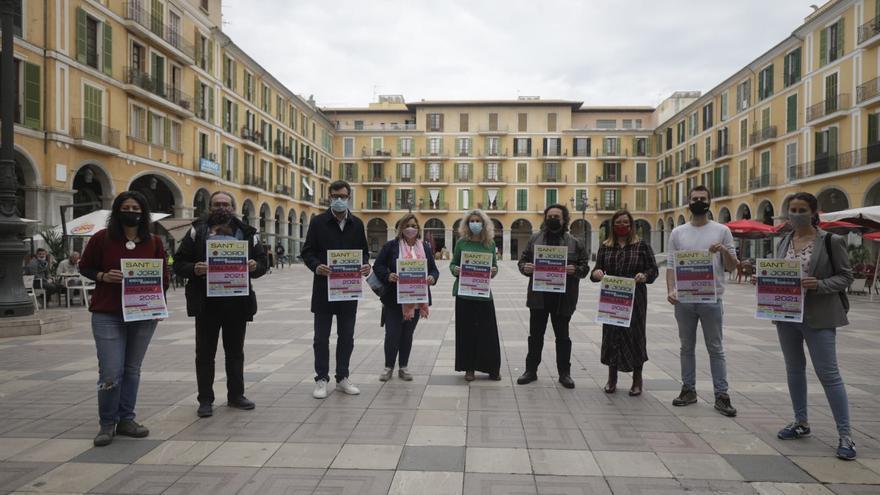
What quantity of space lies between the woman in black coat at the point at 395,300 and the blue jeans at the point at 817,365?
3223mm

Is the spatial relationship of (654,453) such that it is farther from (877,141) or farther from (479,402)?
(877,141)

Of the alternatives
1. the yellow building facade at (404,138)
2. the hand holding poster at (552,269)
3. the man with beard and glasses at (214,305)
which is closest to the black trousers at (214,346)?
the man with beard and glasses at (214,305)

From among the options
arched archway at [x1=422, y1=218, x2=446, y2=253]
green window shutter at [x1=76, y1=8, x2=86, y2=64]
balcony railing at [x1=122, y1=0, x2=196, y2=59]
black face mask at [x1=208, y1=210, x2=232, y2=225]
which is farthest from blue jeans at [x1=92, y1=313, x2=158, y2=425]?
arched archway at [x1=422, y1=218, x2=446, y2=253]

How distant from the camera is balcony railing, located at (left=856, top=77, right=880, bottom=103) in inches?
934

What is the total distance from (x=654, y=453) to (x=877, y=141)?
2765 cm

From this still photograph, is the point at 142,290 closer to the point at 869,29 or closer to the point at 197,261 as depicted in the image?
the point at 197,261

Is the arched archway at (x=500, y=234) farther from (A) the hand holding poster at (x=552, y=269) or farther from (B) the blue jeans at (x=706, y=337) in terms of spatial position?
(B) the blue jeans at (x=706, y=337)

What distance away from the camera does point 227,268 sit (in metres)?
4.46

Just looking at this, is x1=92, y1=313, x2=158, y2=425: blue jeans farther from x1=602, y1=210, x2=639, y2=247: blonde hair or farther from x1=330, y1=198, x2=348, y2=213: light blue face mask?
x1=602, y1=210, x2=639, y2=247: blonde hair

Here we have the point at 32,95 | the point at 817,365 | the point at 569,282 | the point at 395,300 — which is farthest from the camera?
the point at 32,95

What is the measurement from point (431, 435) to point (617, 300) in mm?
2231

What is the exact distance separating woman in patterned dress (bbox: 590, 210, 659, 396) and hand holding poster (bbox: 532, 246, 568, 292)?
34 centimetres

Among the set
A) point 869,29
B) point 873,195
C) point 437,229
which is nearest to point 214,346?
point 873,195

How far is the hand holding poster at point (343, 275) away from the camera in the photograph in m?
5.05
